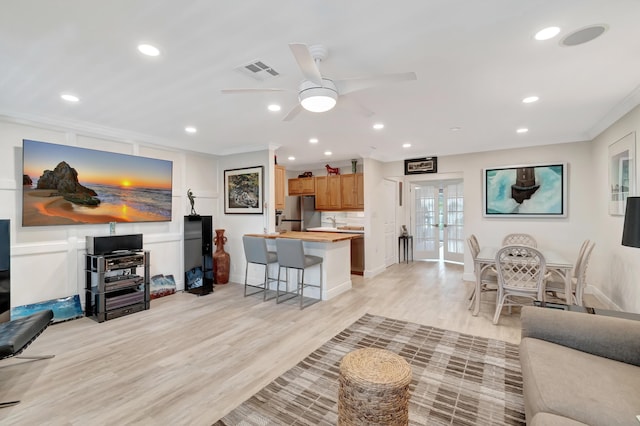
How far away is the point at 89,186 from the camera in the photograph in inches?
155

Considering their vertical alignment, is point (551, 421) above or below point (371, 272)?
above

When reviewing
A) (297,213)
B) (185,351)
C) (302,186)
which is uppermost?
(302,186)

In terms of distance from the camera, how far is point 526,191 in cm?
518

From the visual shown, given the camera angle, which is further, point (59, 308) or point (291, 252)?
point (291, 252)

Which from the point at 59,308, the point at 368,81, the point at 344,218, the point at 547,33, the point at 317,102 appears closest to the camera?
the point at 547,33

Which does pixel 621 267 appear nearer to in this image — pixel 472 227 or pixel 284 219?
pixel 472 227

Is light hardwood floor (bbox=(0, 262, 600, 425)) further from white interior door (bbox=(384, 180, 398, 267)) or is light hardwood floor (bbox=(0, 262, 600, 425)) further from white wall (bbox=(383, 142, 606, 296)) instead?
white interior door (bbox=(384, 180, 398, 267))

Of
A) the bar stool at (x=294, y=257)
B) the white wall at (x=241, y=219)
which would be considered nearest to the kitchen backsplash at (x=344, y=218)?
the white wall at (x=241, y=219)

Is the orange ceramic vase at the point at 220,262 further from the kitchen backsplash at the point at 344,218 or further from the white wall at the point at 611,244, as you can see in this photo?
the white wall at the point at 611,244

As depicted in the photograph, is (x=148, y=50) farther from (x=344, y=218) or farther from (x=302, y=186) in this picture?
(x=344, y=218)

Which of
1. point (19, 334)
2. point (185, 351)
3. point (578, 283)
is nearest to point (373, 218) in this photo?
point (578, 283)

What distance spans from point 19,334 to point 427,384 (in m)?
3.14

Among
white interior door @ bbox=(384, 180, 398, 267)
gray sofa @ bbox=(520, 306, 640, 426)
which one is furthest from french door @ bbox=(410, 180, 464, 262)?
gray sofa @ bbox=(520, 306, 640, 426)

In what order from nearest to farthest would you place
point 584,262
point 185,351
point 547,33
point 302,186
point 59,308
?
point 547,33
point 185,351
point 584,262
point 59,308
point 302,186
